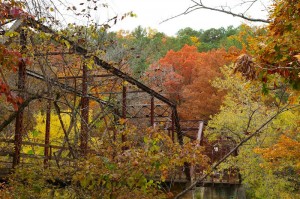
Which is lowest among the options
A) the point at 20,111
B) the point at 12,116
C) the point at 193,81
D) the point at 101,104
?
the point at 12,116

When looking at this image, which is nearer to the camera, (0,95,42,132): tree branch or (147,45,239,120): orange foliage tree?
(0,95,42,132): tree branch

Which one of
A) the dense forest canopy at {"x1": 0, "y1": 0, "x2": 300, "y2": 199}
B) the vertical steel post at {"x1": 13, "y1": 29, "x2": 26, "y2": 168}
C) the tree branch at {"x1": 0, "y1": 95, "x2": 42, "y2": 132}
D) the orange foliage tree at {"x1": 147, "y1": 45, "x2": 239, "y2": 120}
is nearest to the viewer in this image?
the dense forest canopy at {"x1": 0, "y1": 0, "x2": 300, "y2": 199}

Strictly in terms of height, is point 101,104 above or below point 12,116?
above

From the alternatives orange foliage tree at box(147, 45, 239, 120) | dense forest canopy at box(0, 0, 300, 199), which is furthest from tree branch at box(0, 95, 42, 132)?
orange foliage tree at box(147, 45, 239, 120)

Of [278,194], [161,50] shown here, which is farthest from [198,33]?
[278,194]

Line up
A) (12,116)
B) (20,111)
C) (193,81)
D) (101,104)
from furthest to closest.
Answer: (193,81)
(101,104)
(20,111)
(12,116)

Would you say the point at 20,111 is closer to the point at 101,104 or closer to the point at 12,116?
the point at 12,116

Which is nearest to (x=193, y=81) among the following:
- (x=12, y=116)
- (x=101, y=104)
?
(x=101, y=104)

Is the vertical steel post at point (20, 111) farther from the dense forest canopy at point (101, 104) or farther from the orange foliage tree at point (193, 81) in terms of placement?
the orange foliage tree at point (193, 81)

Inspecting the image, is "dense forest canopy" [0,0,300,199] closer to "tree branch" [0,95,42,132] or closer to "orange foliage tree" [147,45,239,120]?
"tree branch" [0,95,42,132]

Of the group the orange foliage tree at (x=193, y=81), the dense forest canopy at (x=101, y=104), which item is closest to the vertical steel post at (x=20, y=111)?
the dense forest canopy at (x=101, y=104)

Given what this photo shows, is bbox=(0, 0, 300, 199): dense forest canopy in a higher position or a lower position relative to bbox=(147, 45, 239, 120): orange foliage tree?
lower

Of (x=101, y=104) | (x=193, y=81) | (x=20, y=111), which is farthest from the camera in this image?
(x=193, y=81)

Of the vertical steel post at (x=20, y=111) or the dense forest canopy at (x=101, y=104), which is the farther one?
the vertical steel post at (x=20, y=111)
